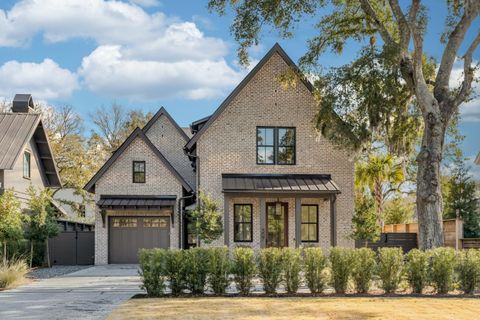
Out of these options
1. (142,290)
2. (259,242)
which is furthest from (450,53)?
(142,290)

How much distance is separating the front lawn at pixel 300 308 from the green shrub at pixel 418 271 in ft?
2.69

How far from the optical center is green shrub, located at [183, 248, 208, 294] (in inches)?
614

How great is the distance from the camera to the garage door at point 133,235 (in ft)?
93.9

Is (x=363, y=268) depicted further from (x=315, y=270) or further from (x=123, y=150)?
(x=123, y=150)

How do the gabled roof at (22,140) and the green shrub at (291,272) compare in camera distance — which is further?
the gabled roof at (22,140)

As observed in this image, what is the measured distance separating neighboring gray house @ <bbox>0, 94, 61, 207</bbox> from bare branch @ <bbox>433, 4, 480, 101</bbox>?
57.3 ft

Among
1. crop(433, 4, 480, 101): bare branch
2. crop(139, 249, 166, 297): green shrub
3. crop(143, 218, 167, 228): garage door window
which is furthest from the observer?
crop(143, 218, 167, 228): garage door window

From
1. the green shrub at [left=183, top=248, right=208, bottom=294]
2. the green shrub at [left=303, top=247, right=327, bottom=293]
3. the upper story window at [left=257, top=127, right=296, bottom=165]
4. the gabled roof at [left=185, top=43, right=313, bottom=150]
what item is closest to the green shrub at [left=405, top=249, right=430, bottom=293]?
the green shrub at [left=303, top=247, right=327, bottom=293]

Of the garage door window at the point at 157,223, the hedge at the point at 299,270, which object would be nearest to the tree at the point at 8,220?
the garage door window at the point at 157,223

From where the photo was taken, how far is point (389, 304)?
14.3 m

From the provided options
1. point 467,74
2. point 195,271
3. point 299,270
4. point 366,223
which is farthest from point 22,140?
point 467,74

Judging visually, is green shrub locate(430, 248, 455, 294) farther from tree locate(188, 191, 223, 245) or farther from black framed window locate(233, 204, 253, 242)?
black framed window locate(233, 204, 253, 242)

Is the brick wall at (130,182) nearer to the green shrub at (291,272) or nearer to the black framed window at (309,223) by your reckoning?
the black framed window at (309,223)

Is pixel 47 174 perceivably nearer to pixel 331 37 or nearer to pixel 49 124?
pixel 49 124
